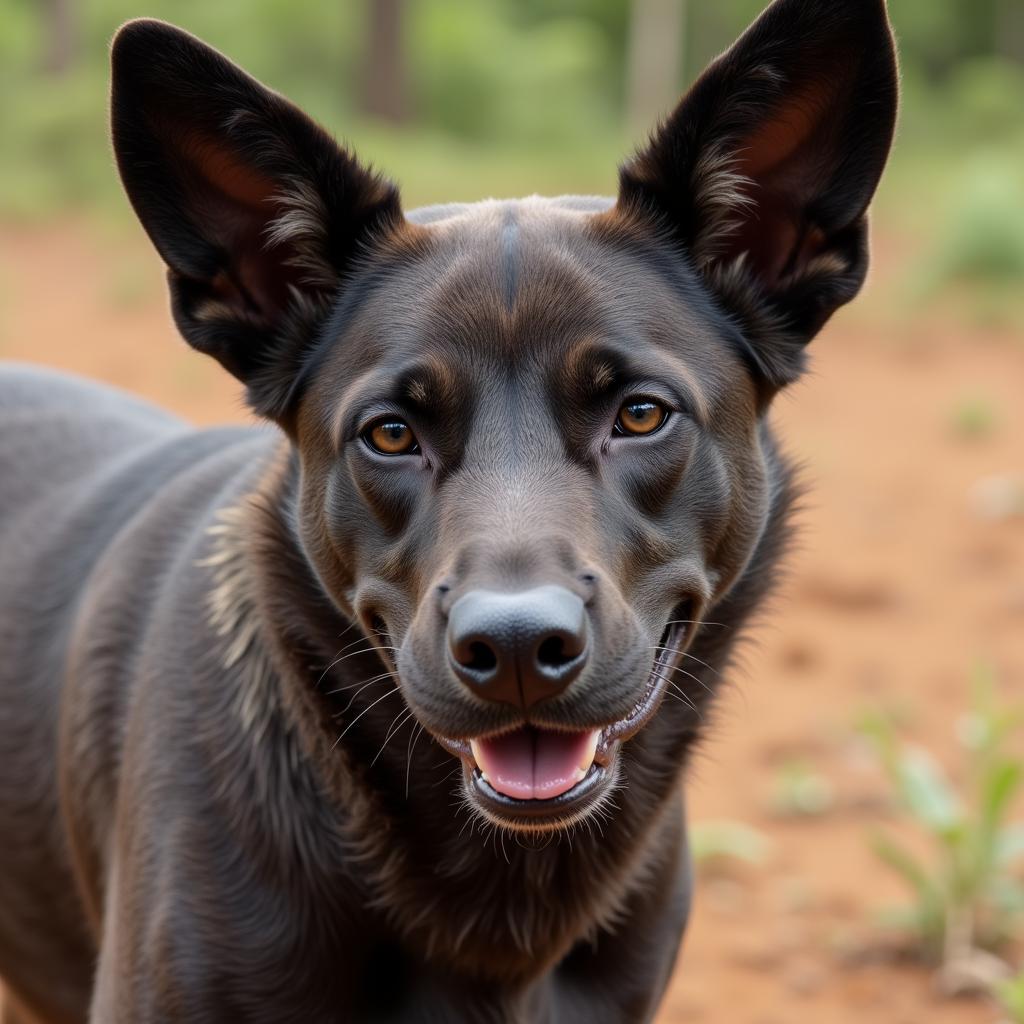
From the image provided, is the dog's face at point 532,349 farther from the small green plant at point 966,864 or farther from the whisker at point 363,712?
the small green plant at point 966,864

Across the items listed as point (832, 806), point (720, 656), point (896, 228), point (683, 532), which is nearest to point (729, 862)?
point (832, 806)

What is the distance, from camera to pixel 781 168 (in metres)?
2.70

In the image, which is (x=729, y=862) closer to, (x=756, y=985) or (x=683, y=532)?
(x=756, y=985)

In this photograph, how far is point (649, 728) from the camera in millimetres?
2678

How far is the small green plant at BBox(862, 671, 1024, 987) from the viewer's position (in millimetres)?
→ 3934

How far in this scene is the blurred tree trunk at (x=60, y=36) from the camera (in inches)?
636

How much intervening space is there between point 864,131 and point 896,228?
1085cm

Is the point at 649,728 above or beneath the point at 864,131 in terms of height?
beneath

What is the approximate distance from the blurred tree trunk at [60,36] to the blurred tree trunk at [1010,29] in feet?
55.6

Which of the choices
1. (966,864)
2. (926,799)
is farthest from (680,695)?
(966,864)

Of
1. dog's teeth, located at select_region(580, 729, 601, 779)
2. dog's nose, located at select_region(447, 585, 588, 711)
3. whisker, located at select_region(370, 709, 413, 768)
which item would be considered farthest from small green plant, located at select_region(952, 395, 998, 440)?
dog's nose, located at select_region(447, 585, 588, 711)

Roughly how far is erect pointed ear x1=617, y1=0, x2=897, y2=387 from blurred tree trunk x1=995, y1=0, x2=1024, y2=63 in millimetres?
26045

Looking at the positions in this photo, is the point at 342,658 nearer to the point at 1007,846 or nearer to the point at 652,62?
the point at 1007,846

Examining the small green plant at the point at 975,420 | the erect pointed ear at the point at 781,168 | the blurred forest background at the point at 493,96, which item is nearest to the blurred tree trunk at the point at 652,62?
the blurred forest background at the point at 493,96
